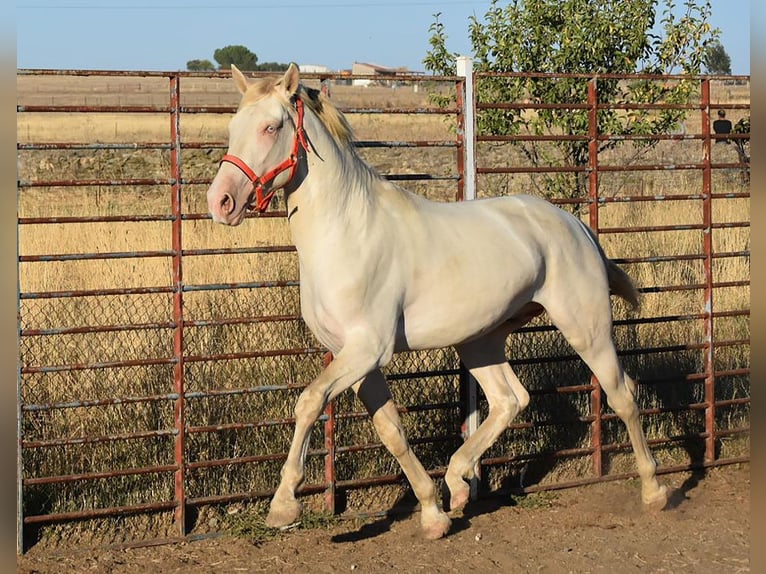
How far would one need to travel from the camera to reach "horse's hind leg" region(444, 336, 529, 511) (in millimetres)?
6223

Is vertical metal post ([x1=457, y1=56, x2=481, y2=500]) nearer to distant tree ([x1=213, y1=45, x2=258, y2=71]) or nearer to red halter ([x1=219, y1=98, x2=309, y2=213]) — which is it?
red halter ([x1=219, y1=98, x2=309, y2=213])

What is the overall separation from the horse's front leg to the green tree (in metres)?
5.53

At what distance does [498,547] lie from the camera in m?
6.29

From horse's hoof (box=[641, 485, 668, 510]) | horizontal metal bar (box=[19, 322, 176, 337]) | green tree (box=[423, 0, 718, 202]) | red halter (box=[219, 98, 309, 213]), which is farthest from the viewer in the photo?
green tree (box=[423, 0, 718, 202])

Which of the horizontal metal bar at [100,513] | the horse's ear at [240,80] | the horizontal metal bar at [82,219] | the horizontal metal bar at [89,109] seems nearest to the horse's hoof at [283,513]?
the horizontal metal bar at [100,513]

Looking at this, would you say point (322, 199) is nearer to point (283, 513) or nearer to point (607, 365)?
point (283, 513)

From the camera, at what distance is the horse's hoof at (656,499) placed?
22.4 ft

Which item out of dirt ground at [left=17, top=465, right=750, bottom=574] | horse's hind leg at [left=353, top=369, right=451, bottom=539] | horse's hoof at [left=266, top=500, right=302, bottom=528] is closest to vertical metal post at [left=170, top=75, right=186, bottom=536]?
dirt ground at [left=17, top=465, right=750, bottom=574]

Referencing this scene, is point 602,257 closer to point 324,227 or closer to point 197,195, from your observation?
point 324,227

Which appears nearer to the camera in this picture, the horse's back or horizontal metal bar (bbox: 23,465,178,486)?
the horse's back

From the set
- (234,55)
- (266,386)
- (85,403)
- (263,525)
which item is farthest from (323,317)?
(234,55)

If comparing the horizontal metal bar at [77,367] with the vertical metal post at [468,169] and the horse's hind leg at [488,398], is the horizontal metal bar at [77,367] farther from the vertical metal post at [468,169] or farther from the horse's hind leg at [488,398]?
the vertical metal post at [468,169]

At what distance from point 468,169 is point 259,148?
81.7 inches

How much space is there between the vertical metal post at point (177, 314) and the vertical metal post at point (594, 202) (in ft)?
9.22
